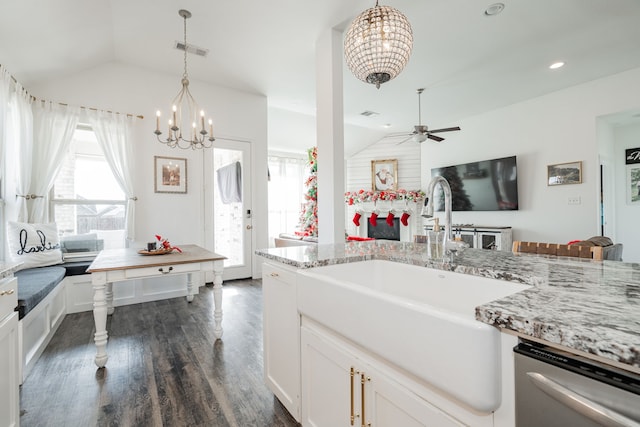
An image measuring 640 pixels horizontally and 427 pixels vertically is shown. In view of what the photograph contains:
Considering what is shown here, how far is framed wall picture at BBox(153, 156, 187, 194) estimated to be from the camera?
4109 mm

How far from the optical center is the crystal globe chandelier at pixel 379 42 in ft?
5.29

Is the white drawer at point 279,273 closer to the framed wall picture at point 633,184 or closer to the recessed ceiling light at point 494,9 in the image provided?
the recessed ceiling light at point 494,9

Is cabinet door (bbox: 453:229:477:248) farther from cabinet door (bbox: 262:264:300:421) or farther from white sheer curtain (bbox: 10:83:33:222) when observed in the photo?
white sheer curtain (bbox: 10:83:33:222)

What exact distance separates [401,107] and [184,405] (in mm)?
5377

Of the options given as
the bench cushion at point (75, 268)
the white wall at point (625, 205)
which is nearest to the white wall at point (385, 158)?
the white wall at point (625, 205)

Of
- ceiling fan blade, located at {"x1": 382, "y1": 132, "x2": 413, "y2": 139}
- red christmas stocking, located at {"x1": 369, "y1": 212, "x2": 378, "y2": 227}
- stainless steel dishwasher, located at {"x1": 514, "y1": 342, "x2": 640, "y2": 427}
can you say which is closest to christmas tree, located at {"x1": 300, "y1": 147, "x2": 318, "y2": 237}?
red christmas stocking, located at {"x1": 369, "y1": 212, "x2": 378, "y2": 227}

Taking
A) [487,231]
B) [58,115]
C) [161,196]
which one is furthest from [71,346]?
[487,231]

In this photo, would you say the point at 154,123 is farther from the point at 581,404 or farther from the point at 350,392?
the point at 581,404

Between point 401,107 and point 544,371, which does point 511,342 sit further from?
point 401,107

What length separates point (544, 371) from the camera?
1.93 feet

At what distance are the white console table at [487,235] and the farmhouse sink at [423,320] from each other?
4403mm

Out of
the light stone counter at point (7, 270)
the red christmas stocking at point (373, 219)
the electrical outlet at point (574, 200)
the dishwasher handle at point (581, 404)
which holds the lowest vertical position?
the dishwasher handle at point (581, 404)

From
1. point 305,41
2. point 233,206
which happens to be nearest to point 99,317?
point 233,206

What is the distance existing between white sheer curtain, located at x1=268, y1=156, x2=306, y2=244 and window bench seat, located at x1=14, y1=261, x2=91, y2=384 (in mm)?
4146
